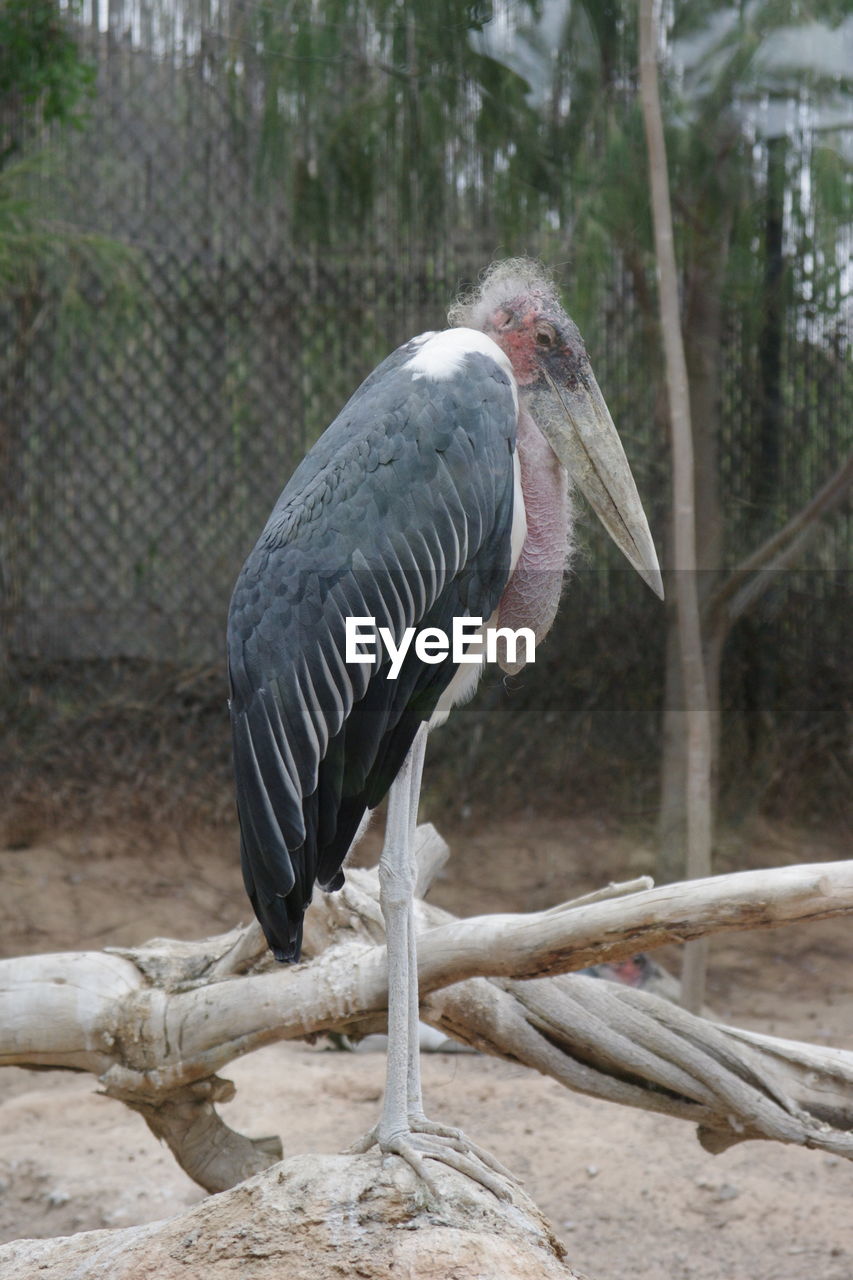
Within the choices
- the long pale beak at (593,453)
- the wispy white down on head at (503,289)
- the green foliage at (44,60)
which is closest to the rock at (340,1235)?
the long pale beak at (593,453)

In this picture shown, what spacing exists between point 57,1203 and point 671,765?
2.82 meters

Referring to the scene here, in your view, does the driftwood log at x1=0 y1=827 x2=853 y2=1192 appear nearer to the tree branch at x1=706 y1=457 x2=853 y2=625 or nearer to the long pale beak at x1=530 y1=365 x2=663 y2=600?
the long pale beak at x1=530 y1=365 x2=663 y2=600

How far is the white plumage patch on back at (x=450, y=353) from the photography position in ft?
6.65

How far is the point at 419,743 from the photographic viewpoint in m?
2.17

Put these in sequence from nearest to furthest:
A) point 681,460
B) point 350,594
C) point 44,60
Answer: point 350,594, point 681,460, point 44,60

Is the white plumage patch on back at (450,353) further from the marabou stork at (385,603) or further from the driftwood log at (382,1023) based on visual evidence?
the driftwood log at (382,1023)

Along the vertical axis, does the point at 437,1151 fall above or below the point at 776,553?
below

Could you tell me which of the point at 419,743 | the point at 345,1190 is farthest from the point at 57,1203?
the point at 419,743

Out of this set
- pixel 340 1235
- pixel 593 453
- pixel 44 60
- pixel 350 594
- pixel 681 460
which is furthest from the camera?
pixel 44 60

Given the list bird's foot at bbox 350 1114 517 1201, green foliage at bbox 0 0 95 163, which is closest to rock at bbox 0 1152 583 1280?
bird's foot at bbox 350 1114 517 1201

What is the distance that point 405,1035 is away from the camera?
2.04 metres

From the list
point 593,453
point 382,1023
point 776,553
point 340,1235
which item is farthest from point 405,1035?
point 776,553

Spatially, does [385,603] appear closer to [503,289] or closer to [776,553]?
[503,289]

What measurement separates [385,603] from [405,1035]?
2.19 ft
